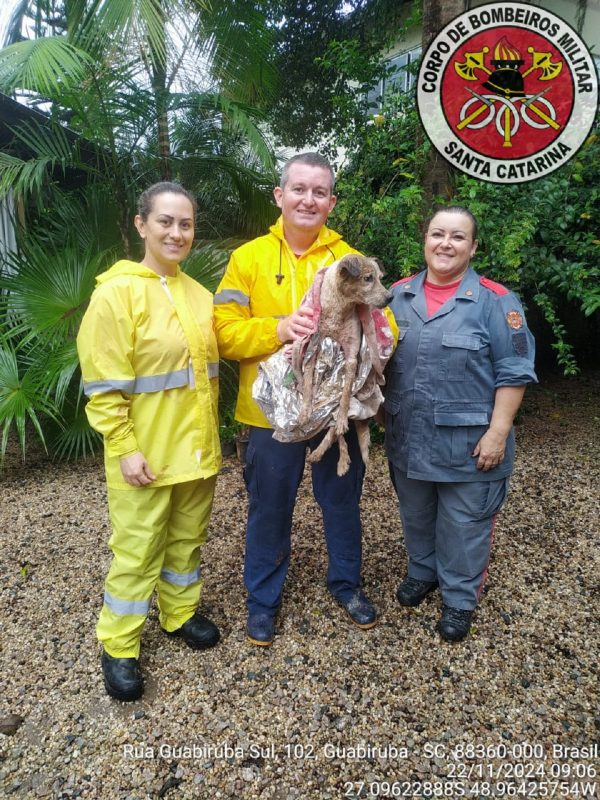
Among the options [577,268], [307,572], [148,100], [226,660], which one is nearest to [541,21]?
[577,268]

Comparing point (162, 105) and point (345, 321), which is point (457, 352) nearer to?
point (345, 321)

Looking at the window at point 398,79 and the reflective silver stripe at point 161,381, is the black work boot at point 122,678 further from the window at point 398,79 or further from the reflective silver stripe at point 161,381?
the window at point 398,79

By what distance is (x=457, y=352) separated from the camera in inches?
90.7

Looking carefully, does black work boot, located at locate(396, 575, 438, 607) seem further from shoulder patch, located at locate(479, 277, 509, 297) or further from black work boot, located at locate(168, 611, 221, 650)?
shoulder patch, located at locate(479, 277, 509, 297)

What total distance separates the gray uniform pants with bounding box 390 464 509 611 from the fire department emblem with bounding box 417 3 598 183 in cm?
285

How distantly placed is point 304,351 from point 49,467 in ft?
13.0

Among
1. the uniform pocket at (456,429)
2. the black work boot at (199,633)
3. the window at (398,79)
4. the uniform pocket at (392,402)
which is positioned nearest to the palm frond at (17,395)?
the black work boot at (199,633)

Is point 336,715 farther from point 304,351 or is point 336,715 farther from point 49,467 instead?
point 49,467

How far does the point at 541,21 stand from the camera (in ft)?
13.8

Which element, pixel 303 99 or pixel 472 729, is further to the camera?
pixel 303 99

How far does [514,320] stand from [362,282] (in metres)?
0.86

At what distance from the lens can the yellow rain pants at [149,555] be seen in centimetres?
216

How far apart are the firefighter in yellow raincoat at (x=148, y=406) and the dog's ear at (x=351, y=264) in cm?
71

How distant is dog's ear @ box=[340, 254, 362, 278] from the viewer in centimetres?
175
